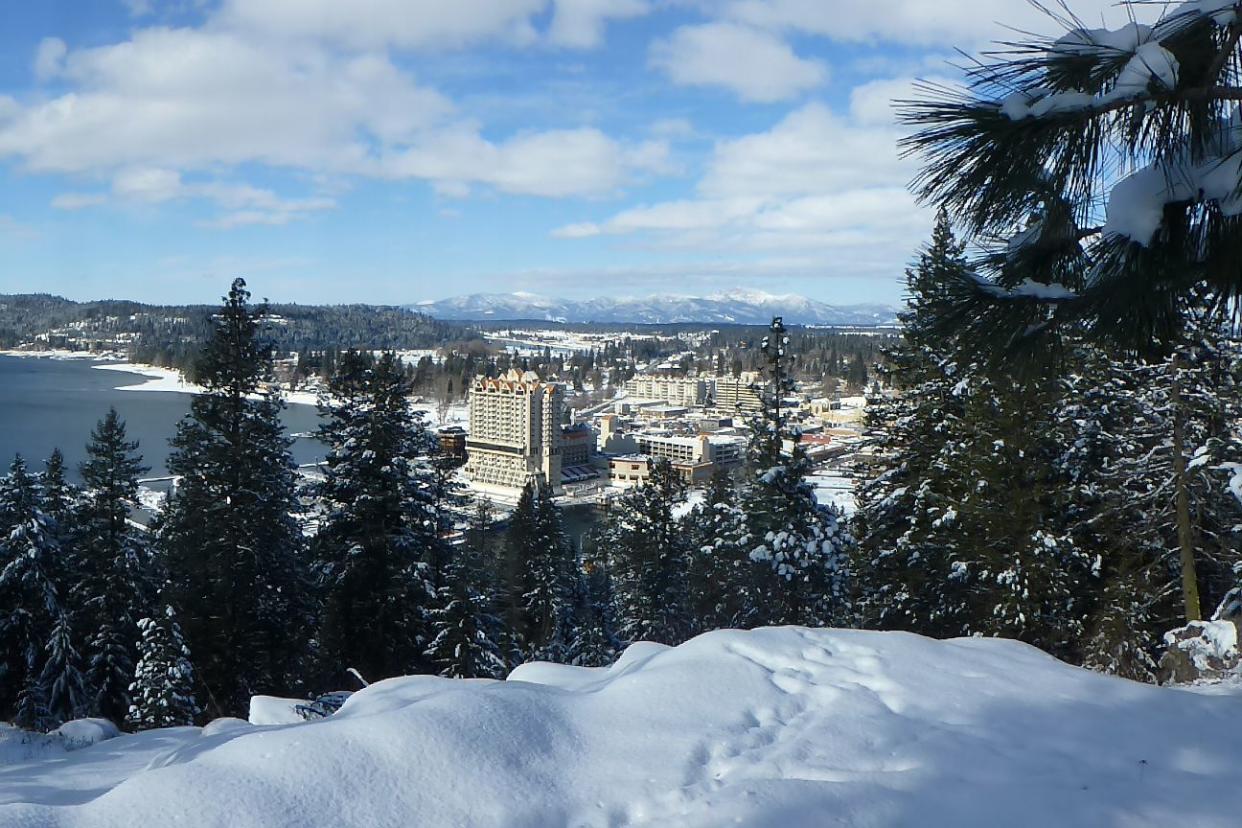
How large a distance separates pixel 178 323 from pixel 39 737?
153 m

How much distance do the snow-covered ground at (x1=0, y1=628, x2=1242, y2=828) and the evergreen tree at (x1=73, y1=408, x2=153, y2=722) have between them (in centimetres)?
909

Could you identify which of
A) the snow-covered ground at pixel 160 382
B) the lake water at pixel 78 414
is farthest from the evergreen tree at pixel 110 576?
the snow-covered ground at pixel 160 382

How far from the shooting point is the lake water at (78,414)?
43031 millimetres

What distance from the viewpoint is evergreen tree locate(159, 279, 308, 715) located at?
372 inches

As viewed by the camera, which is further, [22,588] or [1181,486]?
[22,588]

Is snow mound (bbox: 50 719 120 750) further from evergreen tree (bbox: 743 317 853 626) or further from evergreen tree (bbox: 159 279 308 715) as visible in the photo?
evergreen tree (bbox: 743 317 853 626)

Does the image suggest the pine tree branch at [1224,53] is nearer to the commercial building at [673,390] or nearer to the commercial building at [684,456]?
the commercial building at [684,456]

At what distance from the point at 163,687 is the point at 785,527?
24.6 ft

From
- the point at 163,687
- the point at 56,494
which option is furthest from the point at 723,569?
the point at 56,494

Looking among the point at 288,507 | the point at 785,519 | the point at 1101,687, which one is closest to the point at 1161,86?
the point at 1101,687

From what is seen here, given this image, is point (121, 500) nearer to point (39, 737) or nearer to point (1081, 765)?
point (39, 737)

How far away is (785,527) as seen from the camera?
11.1m

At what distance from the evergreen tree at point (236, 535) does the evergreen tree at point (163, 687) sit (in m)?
1.50

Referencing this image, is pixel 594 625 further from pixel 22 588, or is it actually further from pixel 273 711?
pixel 273 711
